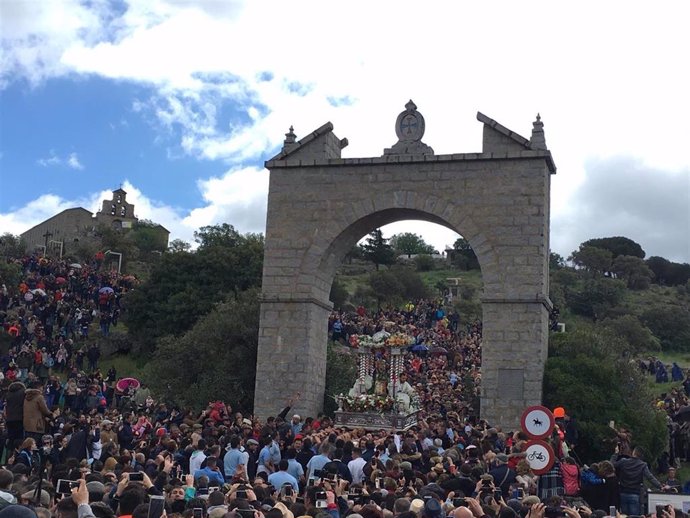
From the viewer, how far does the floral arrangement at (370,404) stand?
20016mm

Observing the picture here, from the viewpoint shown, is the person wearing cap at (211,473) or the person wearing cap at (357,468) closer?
the person wearing cap at (211,473)

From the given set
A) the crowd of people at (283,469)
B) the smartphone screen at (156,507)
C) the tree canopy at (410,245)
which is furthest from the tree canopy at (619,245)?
the smartphone screen at (156,507)

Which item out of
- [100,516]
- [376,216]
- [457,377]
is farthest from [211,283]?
[100,516]

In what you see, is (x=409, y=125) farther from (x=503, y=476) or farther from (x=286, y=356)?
(x=503, y=476)

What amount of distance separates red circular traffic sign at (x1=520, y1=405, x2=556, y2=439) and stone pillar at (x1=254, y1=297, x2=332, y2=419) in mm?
8909

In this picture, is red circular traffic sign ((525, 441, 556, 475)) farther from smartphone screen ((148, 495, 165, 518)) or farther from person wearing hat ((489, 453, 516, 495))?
smartphone screen ((148, 495, 165, 518))

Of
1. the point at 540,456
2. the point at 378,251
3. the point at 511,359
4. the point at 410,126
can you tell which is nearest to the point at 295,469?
the point at 540,456

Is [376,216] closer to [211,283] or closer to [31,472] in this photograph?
[31,472]

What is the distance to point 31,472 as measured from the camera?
12.1m

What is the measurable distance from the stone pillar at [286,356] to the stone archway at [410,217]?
0.02 metres

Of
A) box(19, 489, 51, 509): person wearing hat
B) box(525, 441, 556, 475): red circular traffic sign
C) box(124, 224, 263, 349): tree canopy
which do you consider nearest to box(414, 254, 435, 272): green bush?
box(124, 224, 263, 349): tree canopy

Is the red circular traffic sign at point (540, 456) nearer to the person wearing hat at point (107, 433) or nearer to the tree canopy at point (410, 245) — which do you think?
the person wearing hat at point (107, 433)

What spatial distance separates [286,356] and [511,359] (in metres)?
5.25

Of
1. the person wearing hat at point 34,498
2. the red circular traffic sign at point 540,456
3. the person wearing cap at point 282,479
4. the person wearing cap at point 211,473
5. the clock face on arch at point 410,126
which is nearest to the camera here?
the person wearing hat at point 34,498
